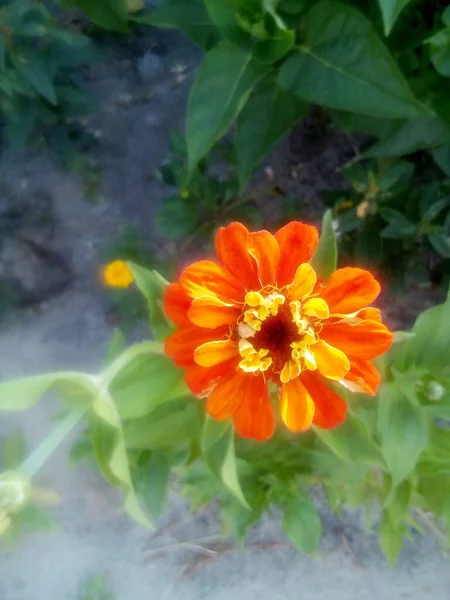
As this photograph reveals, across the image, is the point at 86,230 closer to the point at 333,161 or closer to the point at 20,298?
the point at 20,298

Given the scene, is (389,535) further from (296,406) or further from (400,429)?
(296,406)

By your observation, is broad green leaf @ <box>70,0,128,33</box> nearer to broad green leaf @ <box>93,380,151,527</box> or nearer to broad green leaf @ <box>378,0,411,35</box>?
broad green leaf @ <box>378,0,411,35</box>

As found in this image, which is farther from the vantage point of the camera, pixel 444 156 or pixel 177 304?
pixel 444 156

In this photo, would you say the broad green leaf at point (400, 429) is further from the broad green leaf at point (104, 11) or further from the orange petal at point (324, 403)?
the broad green leaf at point (104, 11)

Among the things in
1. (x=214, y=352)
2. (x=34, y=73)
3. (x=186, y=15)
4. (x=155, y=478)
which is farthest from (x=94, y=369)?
(x=214, y=352)

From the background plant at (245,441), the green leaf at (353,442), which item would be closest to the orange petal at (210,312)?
the background plant at (245,441)

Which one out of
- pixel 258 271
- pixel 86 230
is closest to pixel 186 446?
pixel 258 271
